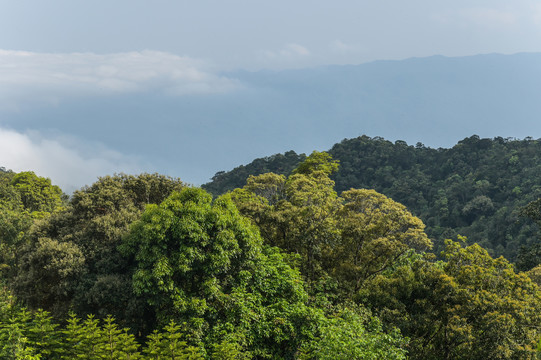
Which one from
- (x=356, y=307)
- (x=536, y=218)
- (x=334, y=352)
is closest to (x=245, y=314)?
(x=334, y=352)

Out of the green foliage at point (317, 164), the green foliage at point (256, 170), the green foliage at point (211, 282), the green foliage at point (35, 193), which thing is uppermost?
the green foliage at point (256, 170)

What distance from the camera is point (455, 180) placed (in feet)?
168

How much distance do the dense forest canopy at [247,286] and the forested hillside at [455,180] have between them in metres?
23.8

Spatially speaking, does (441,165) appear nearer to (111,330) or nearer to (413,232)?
(413,232)

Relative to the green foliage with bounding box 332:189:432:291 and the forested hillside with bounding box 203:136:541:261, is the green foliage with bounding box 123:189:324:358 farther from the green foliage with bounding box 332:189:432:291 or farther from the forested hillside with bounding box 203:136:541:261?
the forested hillside with bounding box 203:136:541:261

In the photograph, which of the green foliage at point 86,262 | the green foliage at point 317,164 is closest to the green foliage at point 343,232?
the green foliage at point 86,262

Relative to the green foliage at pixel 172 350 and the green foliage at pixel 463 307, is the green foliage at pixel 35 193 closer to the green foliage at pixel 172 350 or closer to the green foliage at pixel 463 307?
the green foliage at pixel 172 350

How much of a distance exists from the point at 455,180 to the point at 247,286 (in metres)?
45.2

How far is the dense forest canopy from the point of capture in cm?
1069

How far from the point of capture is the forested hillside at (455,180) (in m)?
39.1

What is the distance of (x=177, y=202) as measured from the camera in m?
12.5

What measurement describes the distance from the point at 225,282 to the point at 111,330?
3.69 meters

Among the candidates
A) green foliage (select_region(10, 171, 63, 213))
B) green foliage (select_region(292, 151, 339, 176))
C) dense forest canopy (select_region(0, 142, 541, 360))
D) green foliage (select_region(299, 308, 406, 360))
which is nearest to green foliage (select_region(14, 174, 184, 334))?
dense forest canopy (select_region(0, 142, 541, 360))

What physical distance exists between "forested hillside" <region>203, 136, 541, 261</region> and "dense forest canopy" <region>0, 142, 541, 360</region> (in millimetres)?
23767
